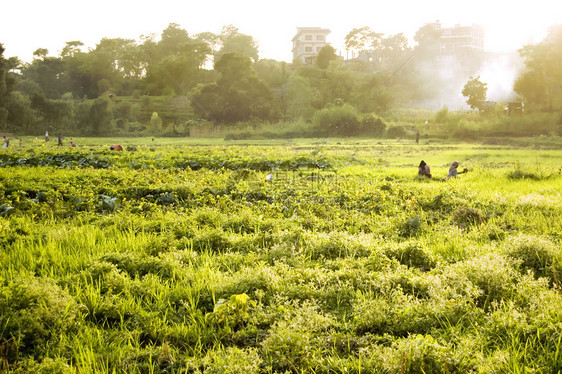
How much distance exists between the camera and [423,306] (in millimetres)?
3699

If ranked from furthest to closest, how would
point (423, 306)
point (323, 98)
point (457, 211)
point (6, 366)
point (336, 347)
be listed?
point (323, 98)
point (457, 211)
point (423, 306)
point (336, 347)
point (6, 366)

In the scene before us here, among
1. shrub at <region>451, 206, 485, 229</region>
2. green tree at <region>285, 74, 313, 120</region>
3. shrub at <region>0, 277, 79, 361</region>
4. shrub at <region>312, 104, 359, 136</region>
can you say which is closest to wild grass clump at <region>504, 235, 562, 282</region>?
shrub at <region>451, 206, 485, 229</region>

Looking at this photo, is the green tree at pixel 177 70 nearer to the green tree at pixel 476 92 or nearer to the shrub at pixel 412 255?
the green tree at pixel 476 92

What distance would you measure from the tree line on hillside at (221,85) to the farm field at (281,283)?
36.0m

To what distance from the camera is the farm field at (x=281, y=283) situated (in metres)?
3.11

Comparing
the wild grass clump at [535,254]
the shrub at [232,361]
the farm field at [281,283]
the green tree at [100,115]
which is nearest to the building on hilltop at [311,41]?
the green tree at [100,115]

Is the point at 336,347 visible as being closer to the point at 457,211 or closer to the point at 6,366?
the point at 6,366

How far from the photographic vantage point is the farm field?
311cm

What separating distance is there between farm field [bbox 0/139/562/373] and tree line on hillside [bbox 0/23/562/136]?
118 ft

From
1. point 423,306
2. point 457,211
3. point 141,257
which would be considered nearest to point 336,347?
point 423,306

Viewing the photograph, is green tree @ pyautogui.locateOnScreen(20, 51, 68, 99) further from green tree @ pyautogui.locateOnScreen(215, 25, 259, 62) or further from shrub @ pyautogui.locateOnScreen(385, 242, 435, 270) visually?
shrub @ pyautogui.locateOnScreen(385, 242, 435, 270)

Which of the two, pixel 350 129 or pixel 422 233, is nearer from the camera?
pixel 422 233

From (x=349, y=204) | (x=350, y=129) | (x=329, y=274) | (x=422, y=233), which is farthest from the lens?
(x=350, y=129)

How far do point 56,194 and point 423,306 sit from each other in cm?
706
